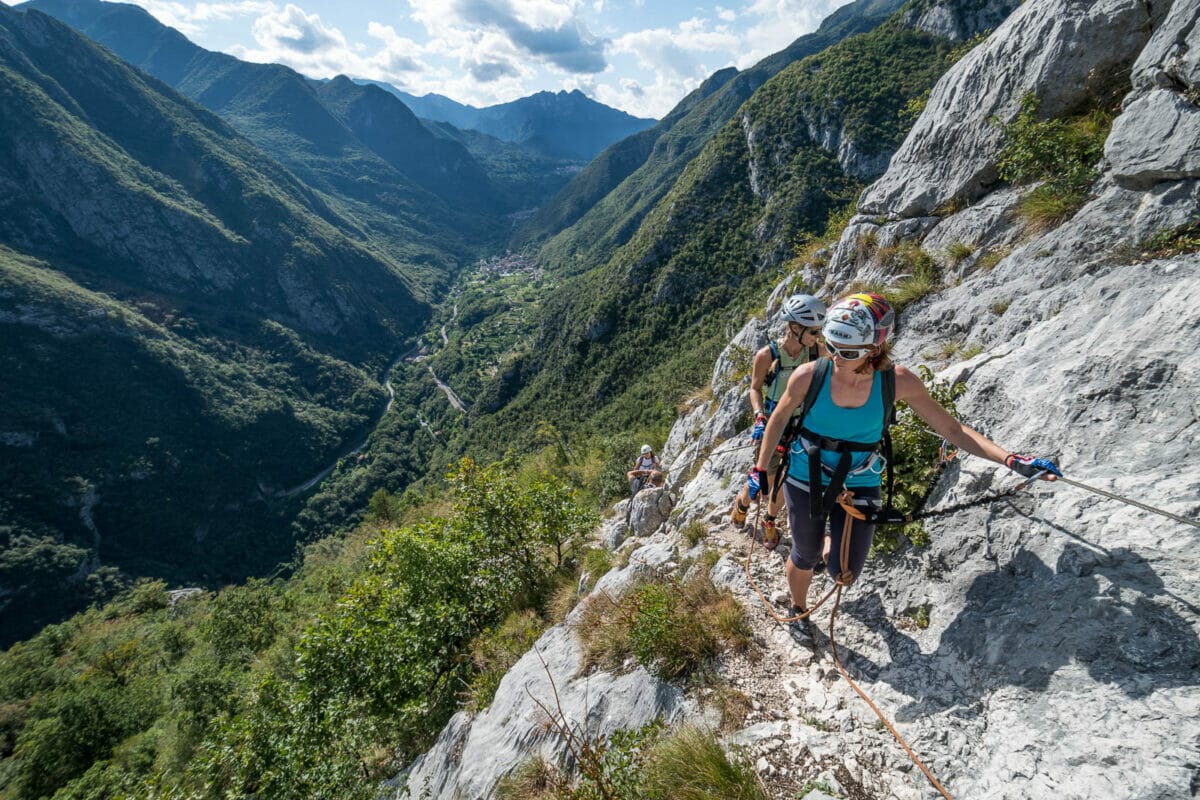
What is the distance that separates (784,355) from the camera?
626 cm

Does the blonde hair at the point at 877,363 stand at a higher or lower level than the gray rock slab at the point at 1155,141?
lower

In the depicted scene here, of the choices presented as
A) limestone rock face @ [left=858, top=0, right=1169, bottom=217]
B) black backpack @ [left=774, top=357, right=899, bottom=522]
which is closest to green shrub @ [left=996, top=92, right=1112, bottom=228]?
limestone rock face @ [left=858, top=0, right=1169, bottom=217]

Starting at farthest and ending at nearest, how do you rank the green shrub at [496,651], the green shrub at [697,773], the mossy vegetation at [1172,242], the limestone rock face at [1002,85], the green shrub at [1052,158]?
the green shrub at [496,651] → the limestone rock face at [1002,85] → the green shrub at [1052,158] → the mossy vegetation at [1172,242] → the green shrub at [697,773]

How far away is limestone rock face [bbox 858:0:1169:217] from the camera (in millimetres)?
7320

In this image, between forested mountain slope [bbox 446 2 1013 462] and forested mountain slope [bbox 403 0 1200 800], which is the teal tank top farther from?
forested mountain slope [bbox 446 2 1013 462]

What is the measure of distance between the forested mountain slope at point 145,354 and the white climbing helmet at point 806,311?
408 ft

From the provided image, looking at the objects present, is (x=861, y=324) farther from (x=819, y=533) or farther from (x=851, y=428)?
(x=819, y=533)

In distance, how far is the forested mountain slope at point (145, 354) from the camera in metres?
96.4

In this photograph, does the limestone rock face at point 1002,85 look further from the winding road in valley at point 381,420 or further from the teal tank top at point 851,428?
the winding road in valley at point 381,420

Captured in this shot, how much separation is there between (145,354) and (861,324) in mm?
165867

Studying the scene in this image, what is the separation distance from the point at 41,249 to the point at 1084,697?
23747 centimetres

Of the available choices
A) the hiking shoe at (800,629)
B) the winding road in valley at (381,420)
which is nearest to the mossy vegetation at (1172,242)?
the hiking shoe at (800,629)

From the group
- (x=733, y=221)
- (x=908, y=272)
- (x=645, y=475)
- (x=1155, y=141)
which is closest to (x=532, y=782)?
(x=645, y=475)

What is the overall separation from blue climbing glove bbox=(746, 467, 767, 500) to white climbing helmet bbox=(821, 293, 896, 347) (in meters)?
1.51
